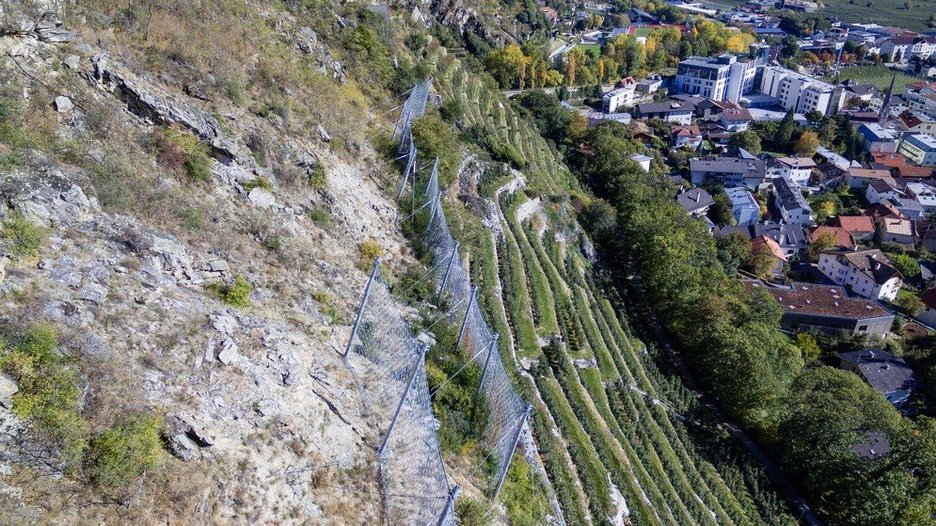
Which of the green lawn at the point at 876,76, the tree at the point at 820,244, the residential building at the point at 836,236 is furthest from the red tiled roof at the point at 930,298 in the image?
the green lawn at the point at 876,76

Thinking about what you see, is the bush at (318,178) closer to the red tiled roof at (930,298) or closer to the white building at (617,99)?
the red tiled roof at (930,298)

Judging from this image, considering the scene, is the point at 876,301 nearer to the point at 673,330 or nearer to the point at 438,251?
the point at 673,330

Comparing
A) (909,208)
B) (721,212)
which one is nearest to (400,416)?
(721,212)

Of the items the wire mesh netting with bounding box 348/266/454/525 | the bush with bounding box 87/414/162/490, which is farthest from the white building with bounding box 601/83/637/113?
the bush with bounding box 87/414/162/490

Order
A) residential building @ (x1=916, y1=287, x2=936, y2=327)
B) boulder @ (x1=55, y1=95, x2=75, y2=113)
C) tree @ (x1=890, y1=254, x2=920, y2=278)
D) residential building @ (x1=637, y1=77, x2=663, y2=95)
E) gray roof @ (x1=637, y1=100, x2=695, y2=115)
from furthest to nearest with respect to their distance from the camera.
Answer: residential building @ (x1=637, y1=77, x2=663, y2=95), gray roof @ (x1=637, y1=100, x2=695, y2=115), tree @ (x1=890, y1=254, x2=920, y2=278), residential building @ (x1=916, y1=287, x2=936, y2=327), boulder @ (x1=55, y1=95, x2=75, y2=113)

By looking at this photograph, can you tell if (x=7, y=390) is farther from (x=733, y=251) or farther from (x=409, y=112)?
(x=733, y=251)

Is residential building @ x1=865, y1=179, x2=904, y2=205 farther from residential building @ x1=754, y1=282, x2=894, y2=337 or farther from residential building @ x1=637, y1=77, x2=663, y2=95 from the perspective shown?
residential building @ x1=637, y1=77, x2=663, y2=95
